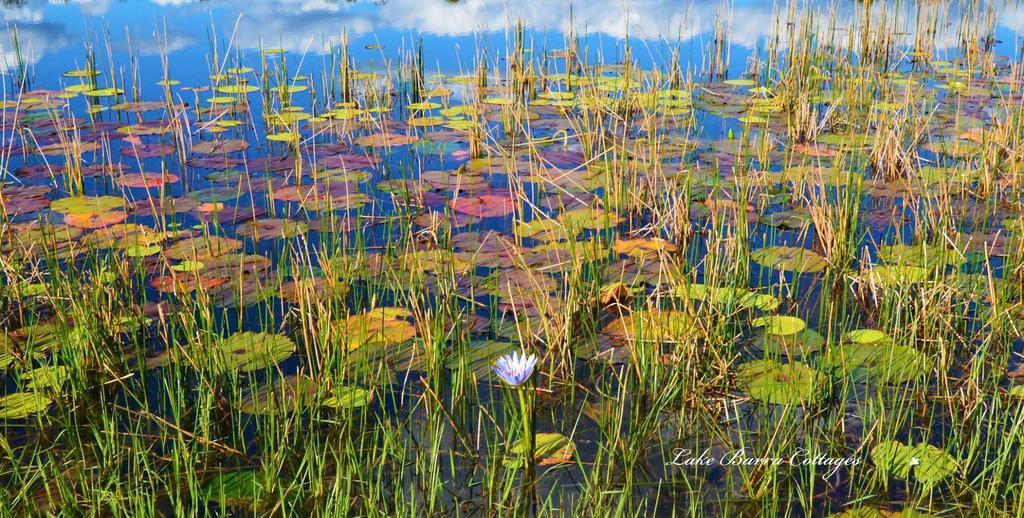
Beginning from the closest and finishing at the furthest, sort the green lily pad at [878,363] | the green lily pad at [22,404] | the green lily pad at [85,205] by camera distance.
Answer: the green lily pad at [22,404] → the green lily pad at [878,363] → the green lily pad at [85,205]

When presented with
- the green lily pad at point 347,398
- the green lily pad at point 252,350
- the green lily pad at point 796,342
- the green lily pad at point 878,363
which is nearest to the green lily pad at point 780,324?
the green lily pad at point 796,342

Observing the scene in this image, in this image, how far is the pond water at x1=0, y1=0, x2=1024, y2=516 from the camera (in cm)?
211

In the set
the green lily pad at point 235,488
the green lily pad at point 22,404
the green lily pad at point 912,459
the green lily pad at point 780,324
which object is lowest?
the green lily pad at point 235,488

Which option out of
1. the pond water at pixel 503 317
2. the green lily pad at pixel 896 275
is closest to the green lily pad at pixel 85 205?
the pond water at pixel 503 317

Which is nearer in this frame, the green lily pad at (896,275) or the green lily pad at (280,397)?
the green lily pad at (280,397)

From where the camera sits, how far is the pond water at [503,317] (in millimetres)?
2107

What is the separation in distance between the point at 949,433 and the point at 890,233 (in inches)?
63.8

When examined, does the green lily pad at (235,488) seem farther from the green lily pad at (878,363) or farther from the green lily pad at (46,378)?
the green lily pad at (878,363)

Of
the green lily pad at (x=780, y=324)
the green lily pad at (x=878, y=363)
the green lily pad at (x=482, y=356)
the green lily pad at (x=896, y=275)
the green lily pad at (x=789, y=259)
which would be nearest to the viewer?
the green lily pad at (x=878, y=363)

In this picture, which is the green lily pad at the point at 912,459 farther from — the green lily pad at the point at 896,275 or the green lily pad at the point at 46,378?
the green lily pad at the point at 46,378

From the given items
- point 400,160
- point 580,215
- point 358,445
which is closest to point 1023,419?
point 358,445

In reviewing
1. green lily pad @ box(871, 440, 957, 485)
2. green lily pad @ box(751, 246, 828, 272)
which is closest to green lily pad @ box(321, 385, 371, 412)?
green lily pad @ box(871, 440, 957, 485)

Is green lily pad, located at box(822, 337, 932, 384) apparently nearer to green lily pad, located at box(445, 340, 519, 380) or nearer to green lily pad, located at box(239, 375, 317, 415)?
green lily pad, located at box(445, 340, 519, 380)

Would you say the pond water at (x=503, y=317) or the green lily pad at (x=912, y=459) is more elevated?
the pond water at (x=503, y=317)
